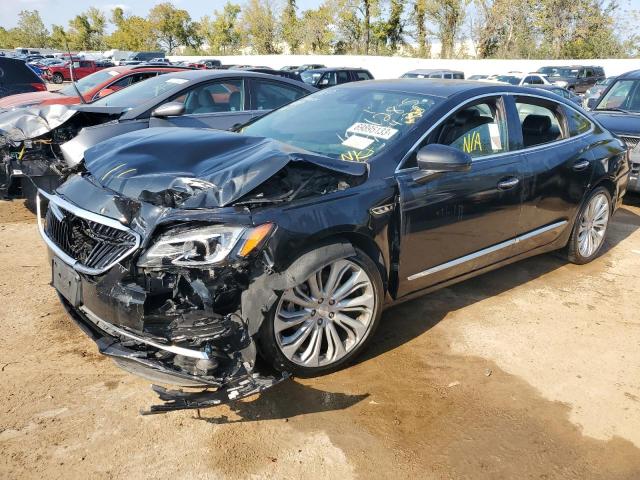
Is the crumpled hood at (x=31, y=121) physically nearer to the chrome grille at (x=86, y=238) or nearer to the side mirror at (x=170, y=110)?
the side mirror at (x=170, y=110)

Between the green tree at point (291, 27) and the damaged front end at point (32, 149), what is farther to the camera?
the green tree at point (291, 27)

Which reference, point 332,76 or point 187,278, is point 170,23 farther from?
point 187,278

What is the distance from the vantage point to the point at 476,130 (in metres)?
3.90

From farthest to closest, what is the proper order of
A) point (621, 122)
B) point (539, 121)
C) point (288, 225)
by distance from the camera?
1. point (621, 122)
2. point (539, 121)
3. point (288, 225)

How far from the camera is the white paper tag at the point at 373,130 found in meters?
3.50

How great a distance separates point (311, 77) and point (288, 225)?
Result: 15111mm

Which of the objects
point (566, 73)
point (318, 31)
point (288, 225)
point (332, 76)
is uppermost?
point (318, 31)

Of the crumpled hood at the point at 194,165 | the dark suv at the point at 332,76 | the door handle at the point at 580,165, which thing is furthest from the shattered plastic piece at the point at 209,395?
the dark suv at the point at 332,76

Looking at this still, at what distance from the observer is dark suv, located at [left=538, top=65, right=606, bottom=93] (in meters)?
23.6

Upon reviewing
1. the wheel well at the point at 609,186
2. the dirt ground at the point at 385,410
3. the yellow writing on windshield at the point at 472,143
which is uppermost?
the yellow writing on windshield at the point at 472,143

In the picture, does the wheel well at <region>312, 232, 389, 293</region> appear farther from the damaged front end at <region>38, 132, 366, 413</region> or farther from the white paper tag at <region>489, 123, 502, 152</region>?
the white paper tag at <region>489, 123, 502, 152</region>

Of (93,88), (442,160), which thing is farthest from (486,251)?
(93,88)

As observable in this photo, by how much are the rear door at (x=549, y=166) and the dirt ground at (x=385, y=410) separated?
0.75m

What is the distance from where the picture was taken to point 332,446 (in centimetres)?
264
